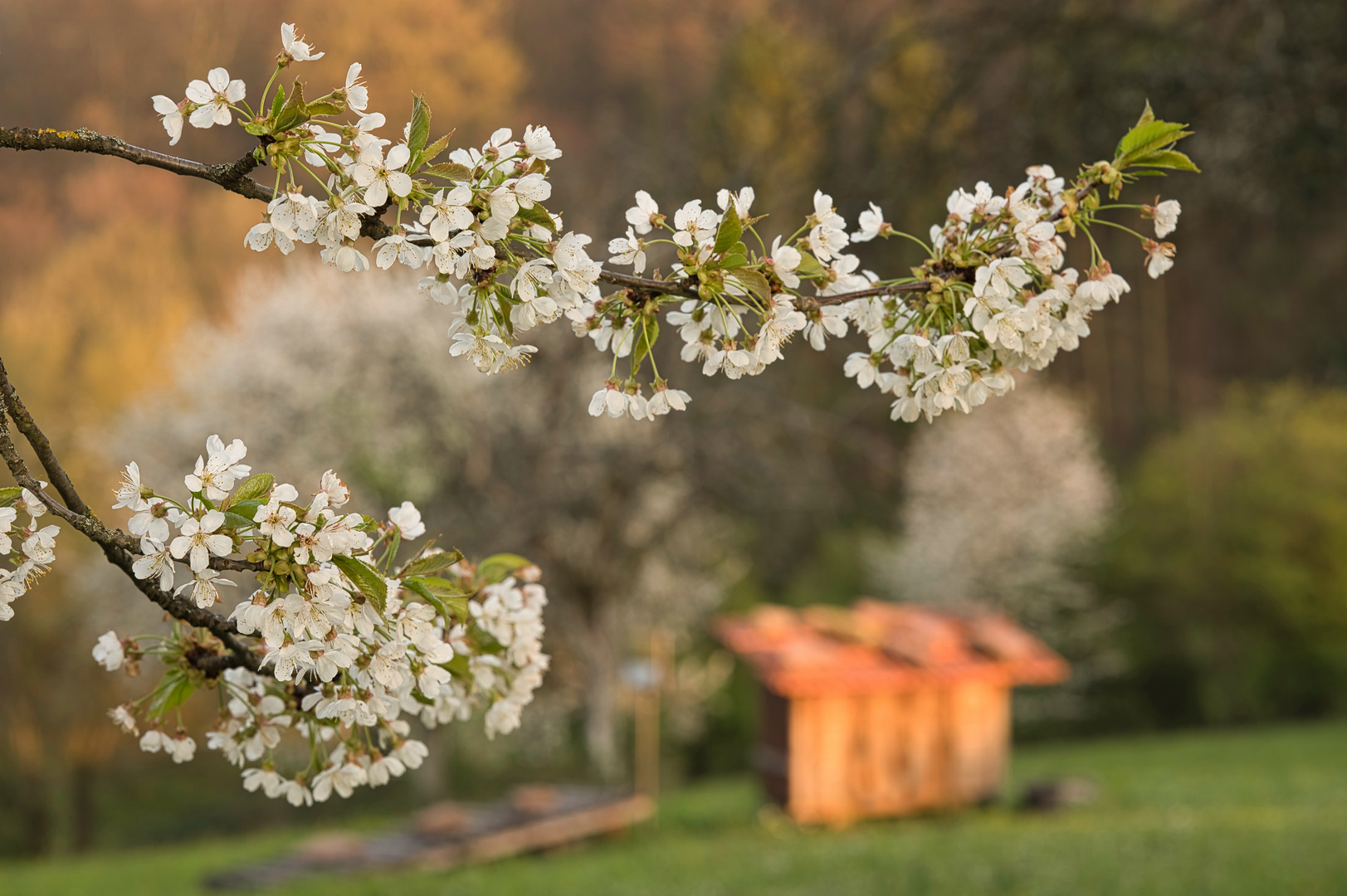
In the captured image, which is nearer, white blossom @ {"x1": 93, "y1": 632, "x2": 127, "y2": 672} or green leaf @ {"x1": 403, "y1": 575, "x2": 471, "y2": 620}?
green leaf @ {"x1": 403, "y1": 575, "x2": 471, "y2": 620}

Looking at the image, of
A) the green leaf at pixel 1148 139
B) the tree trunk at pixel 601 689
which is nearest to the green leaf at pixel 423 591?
the green leaf at pixel 1148 139

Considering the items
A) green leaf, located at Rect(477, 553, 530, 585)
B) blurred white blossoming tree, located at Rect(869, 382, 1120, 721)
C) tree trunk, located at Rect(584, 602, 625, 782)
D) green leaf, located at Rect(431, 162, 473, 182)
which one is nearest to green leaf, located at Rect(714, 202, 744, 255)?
green leaf, located at Rect(431, 162, 473, 182)

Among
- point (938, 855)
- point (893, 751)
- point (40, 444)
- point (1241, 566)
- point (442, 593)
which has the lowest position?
point (938, 855)

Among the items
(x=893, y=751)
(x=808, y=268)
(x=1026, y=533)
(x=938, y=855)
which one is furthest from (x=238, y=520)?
(x=1026, y=533)

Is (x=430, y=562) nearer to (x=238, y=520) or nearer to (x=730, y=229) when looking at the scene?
(x=238, y=520)

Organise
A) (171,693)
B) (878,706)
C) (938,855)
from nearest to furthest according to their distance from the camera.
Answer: (171,693) < (938,855) < (878,706)

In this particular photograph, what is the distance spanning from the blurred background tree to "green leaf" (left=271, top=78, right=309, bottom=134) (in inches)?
132

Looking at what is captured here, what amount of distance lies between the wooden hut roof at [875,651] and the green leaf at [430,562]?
768 centimetres

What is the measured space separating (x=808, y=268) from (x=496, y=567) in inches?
26.3

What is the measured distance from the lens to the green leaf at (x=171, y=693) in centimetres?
136

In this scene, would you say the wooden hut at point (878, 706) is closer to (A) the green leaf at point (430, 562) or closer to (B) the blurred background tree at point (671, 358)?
(B) the blurred background tree at point (671, 358)

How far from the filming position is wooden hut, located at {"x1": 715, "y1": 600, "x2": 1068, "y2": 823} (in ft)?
29.5

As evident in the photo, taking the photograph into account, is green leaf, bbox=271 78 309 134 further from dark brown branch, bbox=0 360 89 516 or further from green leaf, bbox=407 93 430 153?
dark brown branch, bbox=0 360 89 516

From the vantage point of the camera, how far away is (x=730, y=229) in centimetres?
114
